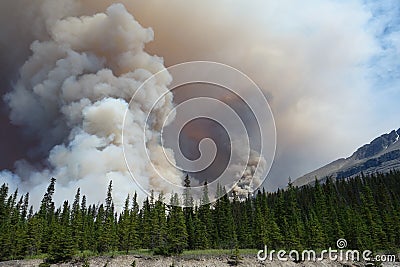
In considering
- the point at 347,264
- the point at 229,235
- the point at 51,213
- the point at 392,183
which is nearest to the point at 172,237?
the point at 229,235

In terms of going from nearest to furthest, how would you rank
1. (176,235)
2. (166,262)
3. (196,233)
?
(166,262) → (176,235) → (196,233)

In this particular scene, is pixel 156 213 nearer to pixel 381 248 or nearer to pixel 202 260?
pixel 202 260

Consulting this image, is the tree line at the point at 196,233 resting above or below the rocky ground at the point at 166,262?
above

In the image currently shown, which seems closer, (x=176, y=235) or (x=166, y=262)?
(x=166, y=262)

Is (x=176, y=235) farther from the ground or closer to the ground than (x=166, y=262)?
farther from the ground

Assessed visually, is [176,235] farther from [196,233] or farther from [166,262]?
[196,233]

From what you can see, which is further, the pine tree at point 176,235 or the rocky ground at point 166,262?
the pine tree at point 176,235

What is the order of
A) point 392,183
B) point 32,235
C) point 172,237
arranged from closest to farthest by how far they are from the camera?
point 172,237 < point 32,235 < point 392,183

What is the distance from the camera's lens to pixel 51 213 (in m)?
125

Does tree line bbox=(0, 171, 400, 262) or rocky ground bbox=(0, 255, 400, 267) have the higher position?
tree line bbox=(0, 171, 400, 262)

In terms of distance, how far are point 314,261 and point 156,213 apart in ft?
126

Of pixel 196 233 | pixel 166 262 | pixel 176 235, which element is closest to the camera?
pixel 166 262

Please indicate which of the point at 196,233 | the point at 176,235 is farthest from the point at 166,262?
the point at 196,233

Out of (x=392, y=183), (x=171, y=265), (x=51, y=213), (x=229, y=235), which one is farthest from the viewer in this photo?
(x=392, y=183)
